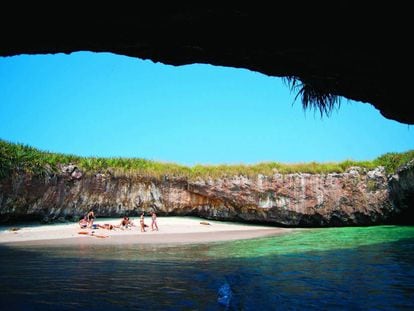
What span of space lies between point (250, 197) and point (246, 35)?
2161 centimetres

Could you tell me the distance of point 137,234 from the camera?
738 inches

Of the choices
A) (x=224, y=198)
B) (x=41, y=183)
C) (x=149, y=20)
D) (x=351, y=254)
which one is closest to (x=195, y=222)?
(x=224, y=198)

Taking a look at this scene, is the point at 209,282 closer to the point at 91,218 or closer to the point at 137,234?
the point at 137,234

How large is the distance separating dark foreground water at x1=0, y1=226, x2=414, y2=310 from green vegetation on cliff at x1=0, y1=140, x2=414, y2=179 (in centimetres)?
1259

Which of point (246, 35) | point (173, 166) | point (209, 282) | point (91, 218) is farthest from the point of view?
point (173, 166)

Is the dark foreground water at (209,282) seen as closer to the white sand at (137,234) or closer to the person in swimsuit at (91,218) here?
the white sand at (137,234)

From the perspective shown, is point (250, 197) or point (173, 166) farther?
point (173, 166)

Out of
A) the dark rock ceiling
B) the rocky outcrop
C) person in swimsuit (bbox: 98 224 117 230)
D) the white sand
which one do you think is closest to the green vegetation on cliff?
the rocky outcrop

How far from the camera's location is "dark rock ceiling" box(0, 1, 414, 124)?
324 centimetres

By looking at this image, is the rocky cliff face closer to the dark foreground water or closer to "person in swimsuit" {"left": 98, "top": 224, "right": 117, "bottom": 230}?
"person in swimsuit" {"left": 98, "top": 224, "right": 117, "bottom": 230}

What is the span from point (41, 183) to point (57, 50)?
18.7 metres

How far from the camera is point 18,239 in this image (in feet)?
51.5

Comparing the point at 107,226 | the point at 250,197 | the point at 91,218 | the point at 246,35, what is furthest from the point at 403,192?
the point at 246,35

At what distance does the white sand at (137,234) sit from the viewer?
50.6ft
